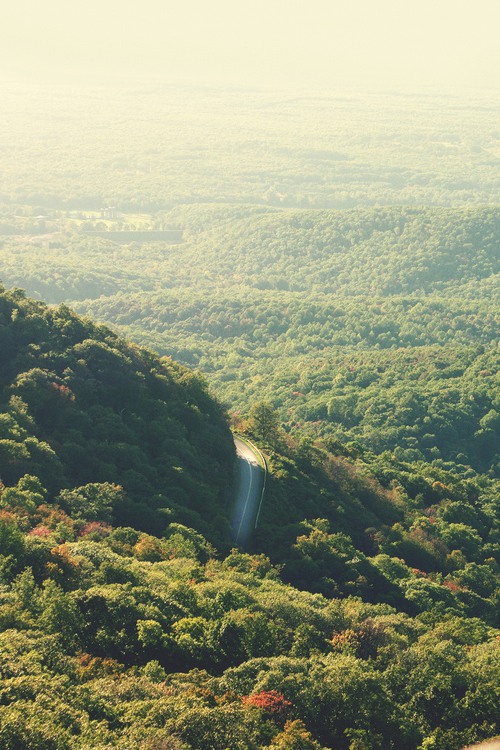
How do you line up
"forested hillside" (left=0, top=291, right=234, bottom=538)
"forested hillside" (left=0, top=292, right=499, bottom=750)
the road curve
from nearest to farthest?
1. "forested hillside" (left=0, top=292, right=499, bottom=750)
2. "forested hillside" (left=0, top=291, right=234, bottom=538)
3. the road curve

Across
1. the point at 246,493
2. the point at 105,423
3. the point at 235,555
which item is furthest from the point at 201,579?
the point at 105,423

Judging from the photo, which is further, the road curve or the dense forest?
the road curve

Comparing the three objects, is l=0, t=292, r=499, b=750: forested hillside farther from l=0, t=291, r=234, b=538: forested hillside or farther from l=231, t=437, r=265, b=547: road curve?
l=231, t=437, r=265, b=547: road curve

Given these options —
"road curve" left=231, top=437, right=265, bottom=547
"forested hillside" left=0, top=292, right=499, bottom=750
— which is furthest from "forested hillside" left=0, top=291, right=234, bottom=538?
"road curve" left=231, top=437, right=265, bottom=547

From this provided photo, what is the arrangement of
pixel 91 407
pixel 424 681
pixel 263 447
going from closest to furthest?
pixel 424 681
pixel 91 407
pixel 263 447

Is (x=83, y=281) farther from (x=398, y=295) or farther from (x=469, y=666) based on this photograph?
(x=469, y=666)

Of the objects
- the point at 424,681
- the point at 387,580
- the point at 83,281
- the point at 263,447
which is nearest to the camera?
the point at 424,681

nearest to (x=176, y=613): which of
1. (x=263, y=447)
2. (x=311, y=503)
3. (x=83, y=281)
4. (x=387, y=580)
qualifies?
(x=387, y=580)

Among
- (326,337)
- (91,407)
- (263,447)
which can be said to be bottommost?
(326,337)
